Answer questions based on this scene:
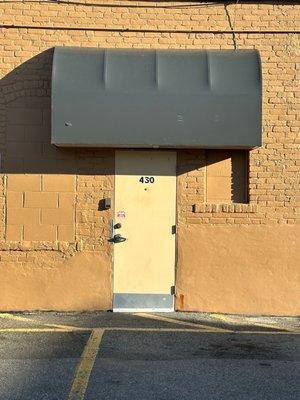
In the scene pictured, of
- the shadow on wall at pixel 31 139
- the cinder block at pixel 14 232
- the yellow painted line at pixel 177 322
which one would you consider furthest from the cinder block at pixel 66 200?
the yellow painted line at pixel 177 322

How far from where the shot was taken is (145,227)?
8.23 meters

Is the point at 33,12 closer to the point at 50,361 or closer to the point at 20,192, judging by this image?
the point at 20,192

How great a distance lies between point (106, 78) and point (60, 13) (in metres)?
1.49

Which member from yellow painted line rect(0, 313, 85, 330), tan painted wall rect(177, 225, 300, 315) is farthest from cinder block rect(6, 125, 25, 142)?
tan painted wall rect(177, 225, 300, 315)

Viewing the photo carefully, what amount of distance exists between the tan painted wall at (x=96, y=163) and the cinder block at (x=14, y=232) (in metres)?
0.01

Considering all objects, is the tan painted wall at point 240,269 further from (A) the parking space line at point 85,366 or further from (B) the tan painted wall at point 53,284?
(A) the parking space line at point 85,366

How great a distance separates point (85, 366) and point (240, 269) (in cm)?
328

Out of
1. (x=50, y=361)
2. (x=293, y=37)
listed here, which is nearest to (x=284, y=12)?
(x=293, y=37)

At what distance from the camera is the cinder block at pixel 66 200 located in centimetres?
818

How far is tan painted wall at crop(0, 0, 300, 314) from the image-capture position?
8.14m

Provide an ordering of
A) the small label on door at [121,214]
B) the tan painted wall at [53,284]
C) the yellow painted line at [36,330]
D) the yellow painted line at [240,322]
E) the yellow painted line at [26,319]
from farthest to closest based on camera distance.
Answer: the small label on door at [121,214] < the tan painted wall at [53,284] < the yellow painted line at [240,322] < the yellow painted line at [26,319] < the yellow painted line at [36,330]

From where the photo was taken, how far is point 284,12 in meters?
8.29

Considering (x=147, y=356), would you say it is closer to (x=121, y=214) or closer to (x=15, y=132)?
(x=121, y=214)

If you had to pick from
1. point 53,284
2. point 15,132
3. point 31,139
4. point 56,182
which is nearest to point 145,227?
point 56,182
